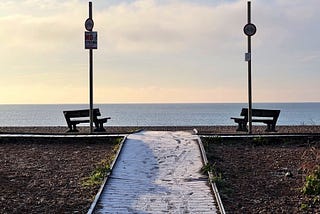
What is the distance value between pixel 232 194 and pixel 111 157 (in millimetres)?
3638

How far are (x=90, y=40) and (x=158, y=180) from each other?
289 inches

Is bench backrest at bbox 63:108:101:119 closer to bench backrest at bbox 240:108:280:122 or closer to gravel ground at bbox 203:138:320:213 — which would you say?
bench backrest at bbox 240:108:280:122

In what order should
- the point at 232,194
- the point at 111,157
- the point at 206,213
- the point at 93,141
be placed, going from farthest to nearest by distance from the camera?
the point at 93,141 < the point at 111,157 < the point at 232,194 < the point at 206,213

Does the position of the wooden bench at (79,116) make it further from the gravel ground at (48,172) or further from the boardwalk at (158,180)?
the boardwalk at (158,180)

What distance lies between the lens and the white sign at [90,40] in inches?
661

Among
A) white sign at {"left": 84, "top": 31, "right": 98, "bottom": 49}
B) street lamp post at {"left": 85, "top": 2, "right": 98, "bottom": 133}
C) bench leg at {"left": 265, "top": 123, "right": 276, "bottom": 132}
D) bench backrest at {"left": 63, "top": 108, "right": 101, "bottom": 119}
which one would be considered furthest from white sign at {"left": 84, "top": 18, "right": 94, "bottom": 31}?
bench leg at {"left": 265, "top": 123, "right": 276, "bottom": 132}

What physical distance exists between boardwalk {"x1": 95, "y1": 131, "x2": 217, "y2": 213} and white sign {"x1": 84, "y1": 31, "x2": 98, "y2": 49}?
3.79 metres

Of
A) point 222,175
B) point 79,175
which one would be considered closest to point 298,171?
point 222,175

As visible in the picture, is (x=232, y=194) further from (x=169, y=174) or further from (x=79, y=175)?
(x=79, y=175)

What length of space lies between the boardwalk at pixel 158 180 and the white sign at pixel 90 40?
3.79 meters

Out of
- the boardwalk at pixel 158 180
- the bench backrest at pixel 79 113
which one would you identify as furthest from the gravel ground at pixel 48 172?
the bench backrest at pixel 79 113

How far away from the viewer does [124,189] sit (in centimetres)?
996

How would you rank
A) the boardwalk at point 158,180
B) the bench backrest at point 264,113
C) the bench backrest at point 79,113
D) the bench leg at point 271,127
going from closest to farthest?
the boardwalk at point 158,180, the bench leg at point 271,127, the bench backrest at point 264,113, the bench backrest at point 79,113

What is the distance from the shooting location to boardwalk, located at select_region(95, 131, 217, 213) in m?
9.01
